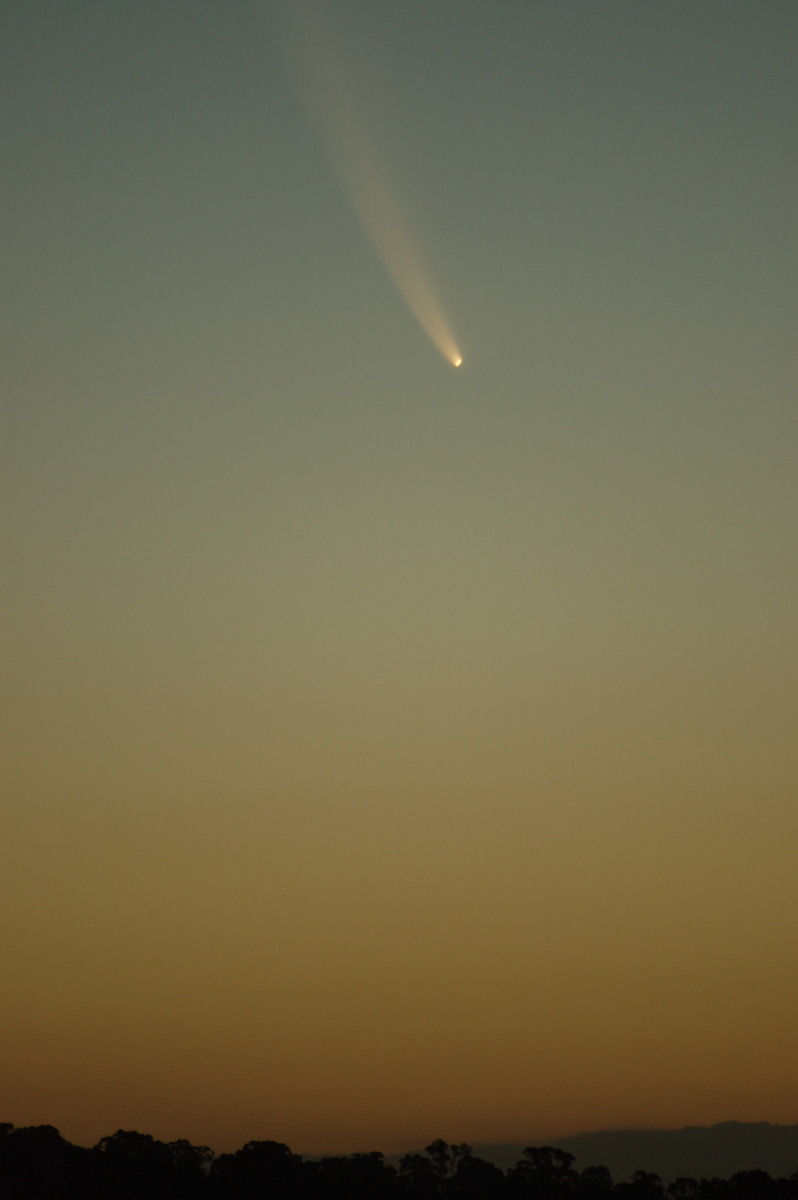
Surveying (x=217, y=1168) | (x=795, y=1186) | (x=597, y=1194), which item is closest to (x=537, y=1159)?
(x=597, y=1194)

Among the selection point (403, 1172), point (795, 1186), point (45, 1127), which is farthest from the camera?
point (403, 1172)

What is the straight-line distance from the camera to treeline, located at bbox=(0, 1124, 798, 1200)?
83125 mm

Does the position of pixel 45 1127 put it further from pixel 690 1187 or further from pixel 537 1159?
pixel 690 1187

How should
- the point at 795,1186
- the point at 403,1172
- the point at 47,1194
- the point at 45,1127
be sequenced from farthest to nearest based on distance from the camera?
the point at 403,1172, the point at 795,1186, the point at 45,1127, the point at 47,1194

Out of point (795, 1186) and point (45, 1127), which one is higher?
point (45, 1127)

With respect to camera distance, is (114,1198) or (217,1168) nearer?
(114,1198)

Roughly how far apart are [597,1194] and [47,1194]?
42.0 m

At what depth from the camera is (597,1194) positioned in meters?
94.6

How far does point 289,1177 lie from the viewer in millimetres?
90062

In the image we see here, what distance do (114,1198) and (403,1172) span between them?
27793mm

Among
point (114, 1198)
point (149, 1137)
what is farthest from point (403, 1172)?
point (114, 1198)

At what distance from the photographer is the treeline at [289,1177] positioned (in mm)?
83125

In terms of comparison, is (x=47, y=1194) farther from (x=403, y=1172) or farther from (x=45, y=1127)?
(x=403, y=1172)

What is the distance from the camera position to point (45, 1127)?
3452 inches
